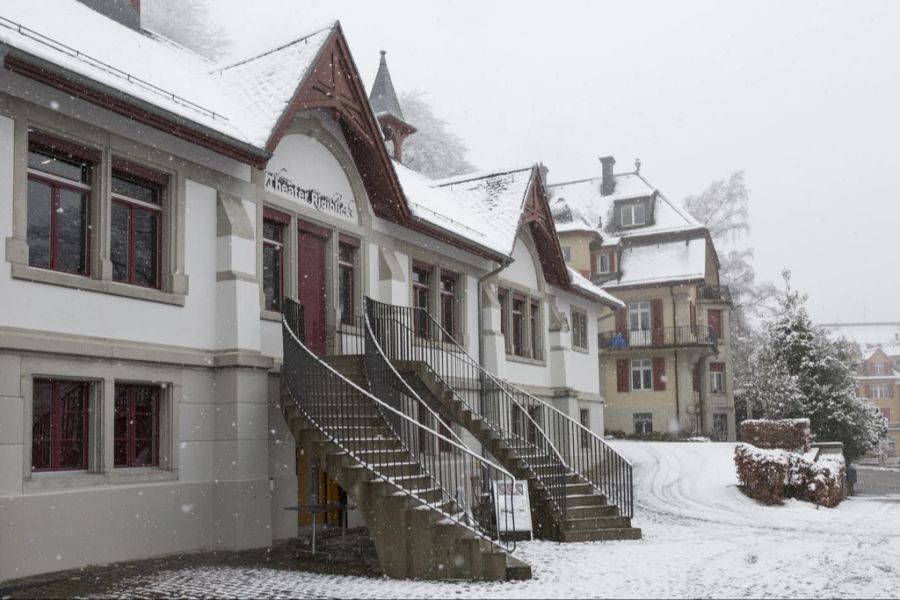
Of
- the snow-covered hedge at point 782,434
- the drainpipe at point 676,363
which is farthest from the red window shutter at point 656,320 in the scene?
the snow-covered hedge at point 782,434

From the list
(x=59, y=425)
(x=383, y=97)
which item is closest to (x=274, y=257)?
(x=59, y=425)

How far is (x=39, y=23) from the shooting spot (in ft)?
42.6

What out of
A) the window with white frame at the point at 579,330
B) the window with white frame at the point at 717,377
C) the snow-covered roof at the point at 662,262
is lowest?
the window with white frame at the point at 717,377

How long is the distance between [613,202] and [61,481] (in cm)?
3843

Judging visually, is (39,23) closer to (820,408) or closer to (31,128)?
(31,128)

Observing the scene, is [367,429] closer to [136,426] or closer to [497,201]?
[136,426]

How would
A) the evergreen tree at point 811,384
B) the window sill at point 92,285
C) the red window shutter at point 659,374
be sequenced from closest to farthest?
the window sill at point 92,285 < the evergreen tree at point 811,384 < the red window shutter at point 659,374

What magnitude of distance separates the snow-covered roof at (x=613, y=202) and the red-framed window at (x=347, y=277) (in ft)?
86.6

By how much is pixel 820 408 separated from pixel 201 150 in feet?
84.1

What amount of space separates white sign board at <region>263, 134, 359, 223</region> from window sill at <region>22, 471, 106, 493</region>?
17.6 feet

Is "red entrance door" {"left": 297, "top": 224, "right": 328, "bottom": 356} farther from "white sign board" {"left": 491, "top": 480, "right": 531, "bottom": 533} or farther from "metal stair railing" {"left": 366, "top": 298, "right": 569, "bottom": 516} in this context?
"white sign board" {"left": 491, "top": 480, "right": 531, "bottom": 533}

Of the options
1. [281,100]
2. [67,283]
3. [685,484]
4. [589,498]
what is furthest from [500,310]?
[67,283]

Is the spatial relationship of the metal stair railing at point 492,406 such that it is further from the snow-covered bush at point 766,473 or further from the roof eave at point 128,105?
the snow-covered bush at point 766,473

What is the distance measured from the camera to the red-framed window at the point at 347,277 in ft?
58.4
